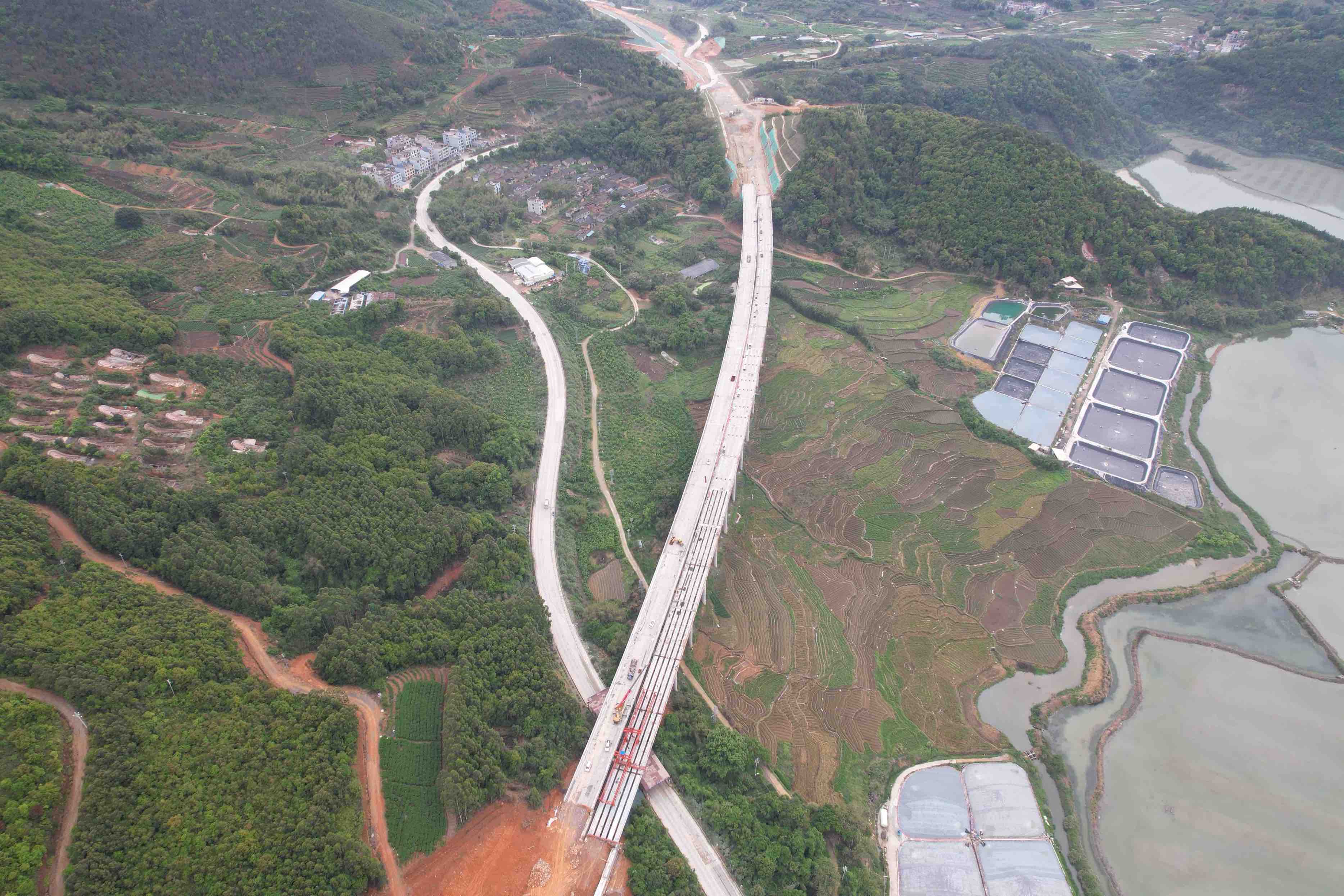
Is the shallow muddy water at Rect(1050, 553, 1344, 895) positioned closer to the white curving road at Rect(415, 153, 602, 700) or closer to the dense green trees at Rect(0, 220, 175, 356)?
the white curving road at Rect(415, 153, 602, 700)

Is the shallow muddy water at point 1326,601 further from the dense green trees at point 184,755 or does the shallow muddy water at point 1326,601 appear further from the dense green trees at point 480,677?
the dense green trees at point 184,755

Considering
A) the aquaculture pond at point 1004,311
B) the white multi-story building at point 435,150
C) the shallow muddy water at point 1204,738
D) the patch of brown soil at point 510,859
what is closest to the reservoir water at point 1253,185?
the aquaculture pond at point 1004,311

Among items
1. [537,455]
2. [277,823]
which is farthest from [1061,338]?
[277,823]

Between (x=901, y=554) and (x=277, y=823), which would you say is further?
(x=901, y=554)

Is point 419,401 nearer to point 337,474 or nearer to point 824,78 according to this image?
point 337,474

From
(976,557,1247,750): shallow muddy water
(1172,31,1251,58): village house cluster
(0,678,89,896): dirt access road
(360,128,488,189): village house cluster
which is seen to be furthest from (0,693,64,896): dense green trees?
(1172,31,1251,58): village house cluster
